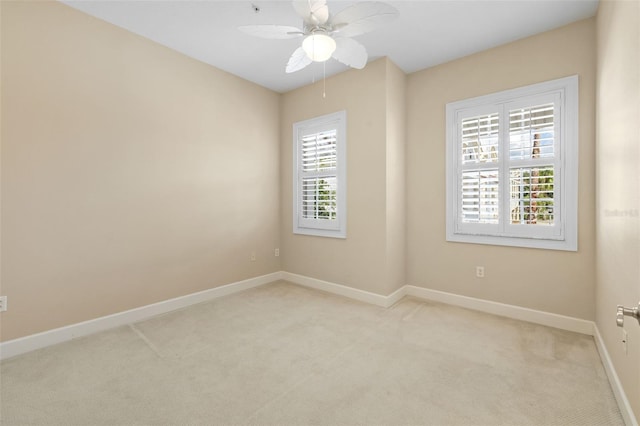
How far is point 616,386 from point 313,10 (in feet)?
9.78

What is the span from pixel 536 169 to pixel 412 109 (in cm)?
151

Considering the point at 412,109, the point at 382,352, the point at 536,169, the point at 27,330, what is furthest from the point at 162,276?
the point at 536,169

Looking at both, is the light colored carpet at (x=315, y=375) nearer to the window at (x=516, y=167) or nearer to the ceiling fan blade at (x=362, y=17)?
the window at (x=516, y=167)

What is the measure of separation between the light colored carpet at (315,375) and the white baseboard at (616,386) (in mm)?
43

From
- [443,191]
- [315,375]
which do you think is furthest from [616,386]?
[443,191]

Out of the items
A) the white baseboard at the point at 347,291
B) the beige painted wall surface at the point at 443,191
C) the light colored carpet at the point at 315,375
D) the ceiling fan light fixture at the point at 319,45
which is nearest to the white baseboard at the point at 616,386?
the light colored carpet at the point at 315,375

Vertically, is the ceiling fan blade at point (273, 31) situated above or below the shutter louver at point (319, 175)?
above

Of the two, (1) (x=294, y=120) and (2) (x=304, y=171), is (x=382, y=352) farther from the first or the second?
(1) (x=294, y=120)

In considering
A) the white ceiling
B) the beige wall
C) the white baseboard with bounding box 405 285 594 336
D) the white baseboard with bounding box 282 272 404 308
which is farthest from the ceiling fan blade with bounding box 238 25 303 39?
the white baseboard with bounding box 405 285 594 336

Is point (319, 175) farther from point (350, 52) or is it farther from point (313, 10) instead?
point (313, 10)

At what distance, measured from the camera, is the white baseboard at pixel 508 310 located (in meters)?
2.65

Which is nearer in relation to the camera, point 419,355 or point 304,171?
point 419,355

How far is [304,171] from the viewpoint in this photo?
4.25 m

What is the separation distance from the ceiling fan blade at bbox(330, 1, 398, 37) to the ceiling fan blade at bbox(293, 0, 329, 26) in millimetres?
71
